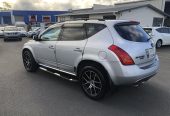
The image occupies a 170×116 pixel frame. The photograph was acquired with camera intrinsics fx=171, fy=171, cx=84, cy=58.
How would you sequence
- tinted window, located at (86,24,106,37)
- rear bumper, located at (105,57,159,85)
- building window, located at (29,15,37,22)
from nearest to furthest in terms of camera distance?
1. rear bumper, located at (105,57,159,85)
2. tinted window, located at (86,24,106,37)
3. building window, located at (29,15,37,22)

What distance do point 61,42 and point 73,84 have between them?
1300mm

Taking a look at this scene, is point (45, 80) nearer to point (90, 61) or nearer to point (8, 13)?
point (90, 61)

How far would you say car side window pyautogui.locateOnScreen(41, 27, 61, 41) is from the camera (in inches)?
194

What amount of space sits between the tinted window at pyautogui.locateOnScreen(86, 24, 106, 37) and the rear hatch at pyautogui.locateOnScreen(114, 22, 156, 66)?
0.34m

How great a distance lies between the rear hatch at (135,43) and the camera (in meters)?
3.60

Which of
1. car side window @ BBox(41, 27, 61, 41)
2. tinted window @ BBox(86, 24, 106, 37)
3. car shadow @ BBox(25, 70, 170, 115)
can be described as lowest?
car shadow @ BBox(25, 70, 170, 115)

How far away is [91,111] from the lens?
357 centimetres

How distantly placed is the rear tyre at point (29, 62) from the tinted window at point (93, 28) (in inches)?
106

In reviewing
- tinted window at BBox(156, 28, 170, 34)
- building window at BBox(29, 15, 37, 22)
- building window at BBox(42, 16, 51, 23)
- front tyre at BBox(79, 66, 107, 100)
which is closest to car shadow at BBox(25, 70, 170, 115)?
front tyre at BBox(79, 66, 107, 100)

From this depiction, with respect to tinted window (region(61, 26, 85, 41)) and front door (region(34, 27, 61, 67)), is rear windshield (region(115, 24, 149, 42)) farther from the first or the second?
front door (region(34, 27, 61, 67))

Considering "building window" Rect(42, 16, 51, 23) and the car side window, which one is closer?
the car side window

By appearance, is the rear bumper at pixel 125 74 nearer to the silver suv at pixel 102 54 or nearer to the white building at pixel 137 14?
the silver suv at pixel 102 54

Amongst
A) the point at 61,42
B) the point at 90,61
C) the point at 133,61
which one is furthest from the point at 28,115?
the point at 133,61

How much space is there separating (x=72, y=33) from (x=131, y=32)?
1.50 metres
